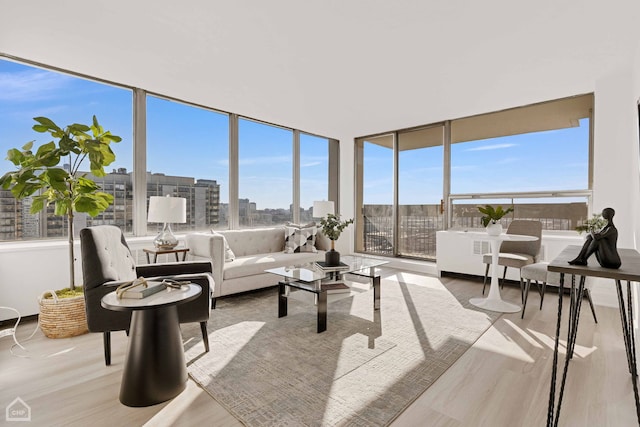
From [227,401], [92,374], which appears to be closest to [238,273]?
[92,374]

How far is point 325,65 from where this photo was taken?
3396 mm

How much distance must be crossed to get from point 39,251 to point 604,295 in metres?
5.96

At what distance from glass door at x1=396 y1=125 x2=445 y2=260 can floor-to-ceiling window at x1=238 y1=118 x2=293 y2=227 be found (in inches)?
82.3

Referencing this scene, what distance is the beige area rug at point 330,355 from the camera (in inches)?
69.1

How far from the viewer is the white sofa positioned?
3486 mm

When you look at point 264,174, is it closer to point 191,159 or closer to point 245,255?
point 191,159

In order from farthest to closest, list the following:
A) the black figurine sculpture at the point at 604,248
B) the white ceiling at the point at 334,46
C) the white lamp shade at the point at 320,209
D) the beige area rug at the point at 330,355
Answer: the white lamp shade at the point at 320,209
the white ceiling at the point at 334,46
the beige area rug at the point at 330,355
the black figurine sculpture at the point at 604,248

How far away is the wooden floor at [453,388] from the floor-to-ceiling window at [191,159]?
7.24ft

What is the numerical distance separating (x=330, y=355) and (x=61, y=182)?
2556 millimetres

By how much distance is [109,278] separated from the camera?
224cm

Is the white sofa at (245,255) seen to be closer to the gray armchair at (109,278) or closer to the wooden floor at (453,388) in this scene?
the gray armchair at (109,278)

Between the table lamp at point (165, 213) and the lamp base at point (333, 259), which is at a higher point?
the table lamp at point (165, 213)

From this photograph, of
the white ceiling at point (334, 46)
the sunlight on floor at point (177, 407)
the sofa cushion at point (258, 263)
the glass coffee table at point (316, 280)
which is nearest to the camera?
the sunlight on floor at point (177, 407)

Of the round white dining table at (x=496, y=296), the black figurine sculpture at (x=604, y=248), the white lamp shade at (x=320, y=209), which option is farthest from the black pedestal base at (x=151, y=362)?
the white lamp shade at (x=320, y=209)
